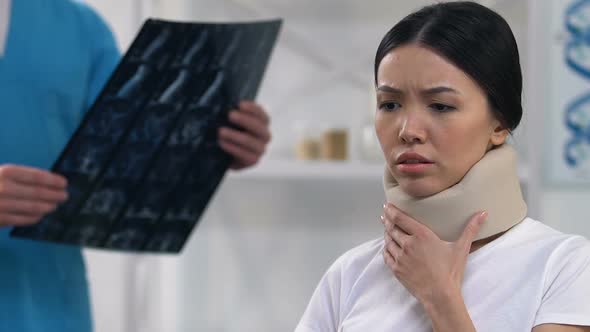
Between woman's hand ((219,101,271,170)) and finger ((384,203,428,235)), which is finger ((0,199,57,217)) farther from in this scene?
finger ((384,203,428,235))

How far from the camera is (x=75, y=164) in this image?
1.15 metres

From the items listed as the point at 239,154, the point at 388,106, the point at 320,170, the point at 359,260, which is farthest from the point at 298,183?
the point at 388,106

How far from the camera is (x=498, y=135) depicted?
74 centimetres

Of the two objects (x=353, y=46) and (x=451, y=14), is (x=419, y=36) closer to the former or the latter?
(x=451, y=14)

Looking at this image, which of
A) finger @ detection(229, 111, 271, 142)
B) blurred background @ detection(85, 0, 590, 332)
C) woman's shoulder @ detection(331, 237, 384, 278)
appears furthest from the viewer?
blurred background @ detection(85, 0, 590, 332)

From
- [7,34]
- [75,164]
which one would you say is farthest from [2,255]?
[7,34]

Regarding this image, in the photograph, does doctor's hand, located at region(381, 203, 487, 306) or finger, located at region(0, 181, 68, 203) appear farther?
finger, located at region(0, 181, 68, 203)

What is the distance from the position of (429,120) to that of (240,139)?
1.78 ft

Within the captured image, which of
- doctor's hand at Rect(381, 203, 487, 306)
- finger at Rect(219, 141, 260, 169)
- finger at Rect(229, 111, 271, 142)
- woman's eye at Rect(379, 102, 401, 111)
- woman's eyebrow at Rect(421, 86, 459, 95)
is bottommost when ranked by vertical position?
finger at Rect(219, 141, 260, 169)

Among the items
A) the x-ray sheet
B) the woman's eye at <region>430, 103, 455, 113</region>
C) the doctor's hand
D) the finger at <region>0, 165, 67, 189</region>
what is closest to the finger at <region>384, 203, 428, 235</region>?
the doctor's hand

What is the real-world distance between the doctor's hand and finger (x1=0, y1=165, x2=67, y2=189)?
1.93 ft

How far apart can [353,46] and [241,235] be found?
681 millimetres

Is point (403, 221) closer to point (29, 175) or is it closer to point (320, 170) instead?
point (29, 175)

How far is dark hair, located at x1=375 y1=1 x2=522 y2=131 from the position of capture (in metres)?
0.69
